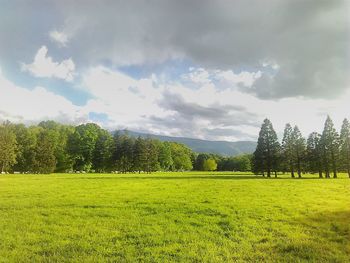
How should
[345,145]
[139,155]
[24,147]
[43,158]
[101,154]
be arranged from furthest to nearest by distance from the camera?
[139,155] < [101,154] < [24,147] < [43,158] < [345,145]

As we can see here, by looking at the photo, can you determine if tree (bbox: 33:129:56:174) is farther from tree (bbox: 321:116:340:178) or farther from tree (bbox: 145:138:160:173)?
tree (bbox: 321:116:340:178)

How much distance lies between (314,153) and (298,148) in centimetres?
487

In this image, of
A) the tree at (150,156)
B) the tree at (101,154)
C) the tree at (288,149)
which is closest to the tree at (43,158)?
the tree at (101,154)

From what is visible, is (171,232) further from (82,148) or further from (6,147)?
(82,148)

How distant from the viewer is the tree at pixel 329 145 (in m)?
84.4

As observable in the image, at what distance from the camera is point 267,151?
88688 millimetres

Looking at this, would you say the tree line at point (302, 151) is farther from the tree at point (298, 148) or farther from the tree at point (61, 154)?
the tree at point (61, 154)

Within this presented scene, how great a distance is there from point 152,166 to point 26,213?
121 meters

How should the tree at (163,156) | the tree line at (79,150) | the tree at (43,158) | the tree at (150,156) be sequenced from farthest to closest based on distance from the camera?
the tree at (163,156) < the tree at (150,156) < the tree line at (79,150) < the tree at (43,158)

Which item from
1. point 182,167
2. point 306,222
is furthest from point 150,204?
point 182,167

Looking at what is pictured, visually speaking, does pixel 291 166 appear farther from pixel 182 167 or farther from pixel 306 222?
pixel 182 167

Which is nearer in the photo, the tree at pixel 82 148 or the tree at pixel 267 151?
the tree at pixel 267 151

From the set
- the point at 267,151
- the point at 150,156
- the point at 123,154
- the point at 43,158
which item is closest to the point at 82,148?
the point at 123,154

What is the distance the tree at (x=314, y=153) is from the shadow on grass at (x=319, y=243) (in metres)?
72.0
